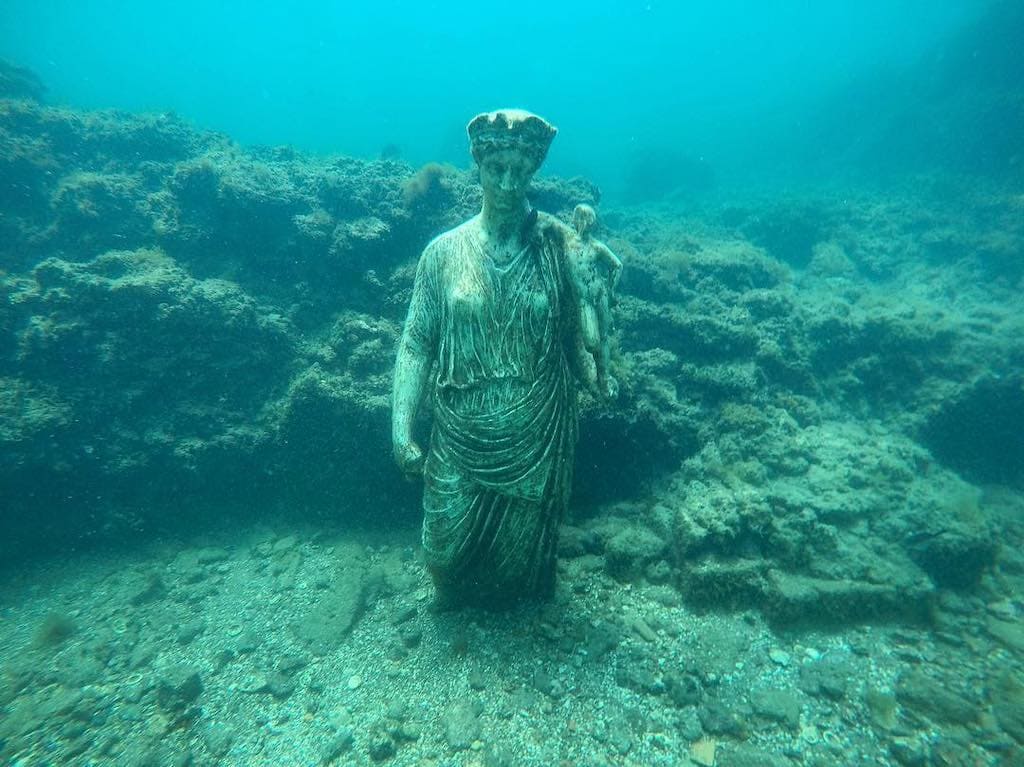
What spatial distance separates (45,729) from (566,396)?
4.70m

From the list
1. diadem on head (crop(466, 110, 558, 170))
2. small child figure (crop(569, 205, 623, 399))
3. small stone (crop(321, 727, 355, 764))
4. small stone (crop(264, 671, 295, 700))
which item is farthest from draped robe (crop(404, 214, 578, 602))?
Result: small stone (crop(264, 671, 295, 700))

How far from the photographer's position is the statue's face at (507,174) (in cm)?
297

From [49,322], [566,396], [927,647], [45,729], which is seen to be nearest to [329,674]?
[45,729]

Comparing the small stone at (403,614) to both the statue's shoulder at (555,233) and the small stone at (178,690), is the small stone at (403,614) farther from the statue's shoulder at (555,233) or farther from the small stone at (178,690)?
the statue's shoulder at (555,233)

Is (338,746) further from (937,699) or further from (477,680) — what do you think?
(937,699)

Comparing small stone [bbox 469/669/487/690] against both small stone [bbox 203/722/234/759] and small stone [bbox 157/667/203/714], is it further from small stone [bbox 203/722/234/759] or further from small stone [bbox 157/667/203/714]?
small stone [bbox 157/667/203/714]

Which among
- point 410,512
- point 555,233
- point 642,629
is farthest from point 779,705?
point 410,512

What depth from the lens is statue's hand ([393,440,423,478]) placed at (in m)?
3.27

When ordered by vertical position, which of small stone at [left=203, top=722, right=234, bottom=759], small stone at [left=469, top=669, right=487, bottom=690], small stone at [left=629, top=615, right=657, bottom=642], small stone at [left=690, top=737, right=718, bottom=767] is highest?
small stone at [left=629, top=615, right=657, bottom=642]

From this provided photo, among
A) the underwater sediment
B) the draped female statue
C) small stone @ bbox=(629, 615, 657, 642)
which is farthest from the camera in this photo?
small stone @ bbox=(629, 615, 657, 642)

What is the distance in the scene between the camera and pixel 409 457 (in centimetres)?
326

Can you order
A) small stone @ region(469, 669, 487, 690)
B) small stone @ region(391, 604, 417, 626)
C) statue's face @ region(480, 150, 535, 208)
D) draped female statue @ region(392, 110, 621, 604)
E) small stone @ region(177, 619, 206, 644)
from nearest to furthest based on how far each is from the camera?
statue's face @ region(480, 150, 535, 208), draped female statue @ region(392, 110, 621, 604), small stone @ region(469, 669, 487, 690), small stone @ region(391, 604, 417, 626), small stone @ region(177, 619, 206, 644)

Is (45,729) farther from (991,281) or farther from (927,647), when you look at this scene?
(991,281)

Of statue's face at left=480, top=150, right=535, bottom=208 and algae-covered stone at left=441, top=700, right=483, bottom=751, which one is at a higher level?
statue's face at left=480, top=150, right=535, bottom=208
